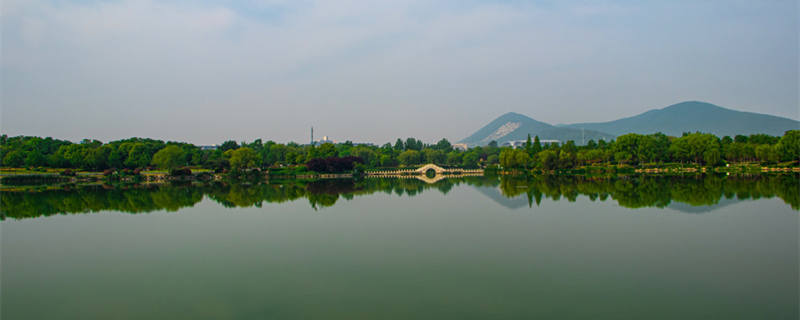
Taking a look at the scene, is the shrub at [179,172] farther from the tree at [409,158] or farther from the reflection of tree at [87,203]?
the tree at [409,158]

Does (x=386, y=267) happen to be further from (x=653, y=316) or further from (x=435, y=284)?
(x=653, y=316)

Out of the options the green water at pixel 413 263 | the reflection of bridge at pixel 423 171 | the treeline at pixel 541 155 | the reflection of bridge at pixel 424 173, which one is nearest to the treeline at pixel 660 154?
the treeline at pixel 541 155

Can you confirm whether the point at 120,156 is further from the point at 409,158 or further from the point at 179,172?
the point at 409,158

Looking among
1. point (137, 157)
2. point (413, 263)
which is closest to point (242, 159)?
point (137, 157)

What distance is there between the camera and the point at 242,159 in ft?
184

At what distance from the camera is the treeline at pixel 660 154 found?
5009 centimetres

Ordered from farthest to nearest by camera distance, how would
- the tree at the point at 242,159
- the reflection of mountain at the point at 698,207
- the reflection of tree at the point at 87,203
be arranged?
1. the tree at the point at 242,159
2. the reflection of tree at the point at 87,203
3. the reflection of mountain at the point at 698,207

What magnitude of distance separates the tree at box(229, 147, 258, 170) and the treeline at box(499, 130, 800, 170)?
29.4m

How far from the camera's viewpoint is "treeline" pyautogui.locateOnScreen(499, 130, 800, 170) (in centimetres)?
5009

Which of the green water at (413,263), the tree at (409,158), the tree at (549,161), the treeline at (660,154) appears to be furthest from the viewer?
the tree at (409,158)

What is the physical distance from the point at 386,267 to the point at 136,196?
2336 centimetres

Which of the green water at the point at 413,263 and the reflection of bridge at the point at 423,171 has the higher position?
the reflection of bridge at the point at 423,171

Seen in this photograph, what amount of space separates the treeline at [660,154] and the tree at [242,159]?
29358mm

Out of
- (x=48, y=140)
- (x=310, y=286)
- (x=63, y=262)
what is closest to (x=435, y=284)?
(x=310, y=286)
